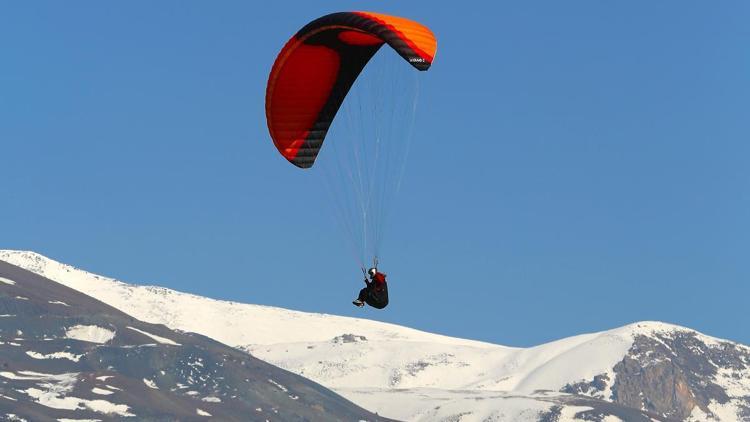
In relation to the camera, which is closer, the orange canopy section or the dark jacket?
the dark jacket

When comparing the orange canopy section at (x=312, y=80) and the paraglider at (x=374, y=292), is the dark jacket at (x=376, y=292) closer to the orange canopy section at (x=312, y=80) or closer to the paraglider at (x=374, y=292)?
the paraglider at (x=374, y=292)

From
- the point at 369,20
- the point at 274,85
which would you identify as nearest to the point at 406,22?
the point at 369,20

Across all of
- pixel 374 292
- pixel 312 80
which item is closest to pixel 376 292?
pixel 374 292

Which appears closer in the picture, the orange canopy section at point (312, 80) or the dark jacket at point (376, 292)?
the dark jacket at point (376, 292)

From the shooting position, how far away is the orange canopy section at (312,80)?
79938 millimetres

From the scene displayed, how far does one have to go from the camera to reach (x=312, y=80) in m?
83.6

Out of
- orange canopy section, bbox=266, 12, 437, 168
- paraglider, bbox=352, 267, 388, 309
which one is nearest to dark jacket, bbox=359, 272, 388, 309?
paraglider, bbox=352, 267, 388, 309

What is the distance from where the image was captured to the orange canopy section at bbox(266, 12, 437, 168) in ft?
262

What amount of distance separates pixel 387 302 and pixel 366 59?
16.1 metres

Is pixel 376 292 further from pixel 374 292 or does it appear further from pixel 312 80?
pixel 312 80

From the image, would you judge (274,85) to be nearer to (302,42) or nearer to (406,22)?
(302,42)

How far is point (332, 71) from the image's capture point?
8425 centimetres

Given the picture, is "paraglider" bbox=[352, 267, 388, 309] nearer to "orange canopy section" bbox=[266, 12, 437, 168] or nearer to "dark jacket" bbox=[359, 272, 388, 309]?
"dark jacket" bbox=[359, 272, 388, 309]

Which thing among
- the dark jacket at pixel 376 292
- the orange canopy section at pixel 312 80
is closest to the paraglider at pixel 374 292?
the dark jacket at pixel 376 292
